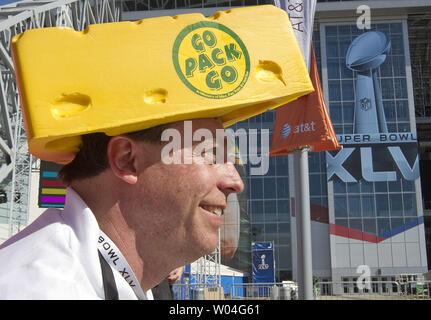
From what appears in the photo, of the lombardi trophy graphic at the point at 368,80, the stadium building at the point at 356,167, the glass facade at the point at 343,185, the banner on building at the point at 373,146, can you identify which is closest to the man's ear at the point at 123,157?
the stadium building at the point at 356,167

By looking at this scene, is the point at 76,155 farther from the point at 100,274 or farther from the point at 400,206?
the point at 400,206

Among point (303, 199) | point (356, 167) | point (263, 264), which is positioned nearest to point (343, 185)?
point (356, 167)

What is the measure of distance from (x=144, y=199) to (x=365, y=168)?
35716mm

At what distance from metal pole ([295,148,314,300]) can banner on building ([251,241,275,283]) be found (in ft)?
72.1

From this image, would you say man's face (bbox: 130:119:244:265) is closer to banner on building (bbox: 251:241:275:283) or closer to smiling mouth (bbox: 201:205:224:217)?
smiling mouth (bbox: 201:205:224:217)

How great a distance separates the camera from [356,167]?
115 feet

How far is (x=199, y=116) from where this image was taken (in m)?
1.18

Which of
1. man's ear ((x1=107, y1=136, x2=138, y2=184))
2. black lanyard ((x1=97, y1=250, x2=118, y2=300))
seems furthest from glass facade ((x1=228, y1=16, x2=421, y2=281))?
black lanyard ((x1=97, y1=250, x2=118, y2=300))

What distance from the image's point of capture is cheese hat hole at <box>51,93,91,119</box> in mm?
1051

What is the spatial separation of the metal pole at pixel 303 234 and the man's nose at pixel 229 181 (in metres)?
4.49

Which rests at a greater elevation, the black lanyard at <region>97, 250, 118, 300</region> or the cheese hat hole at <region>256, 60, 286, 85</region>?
the cheese hat hole at <region>256, 60, 286, 85</region>

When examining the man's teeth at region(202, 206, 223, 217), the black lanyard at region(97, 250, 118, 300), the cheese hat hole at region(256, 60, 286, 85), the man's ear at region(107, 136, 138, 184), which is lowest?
the black lanyard at region(97, 250, 118, 300)

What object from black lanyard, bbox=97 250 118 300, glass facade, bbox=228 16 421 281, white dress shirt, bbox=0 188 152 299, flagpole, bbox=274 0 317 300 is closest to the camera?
white dress shirt, bbox=0 188 152 299
